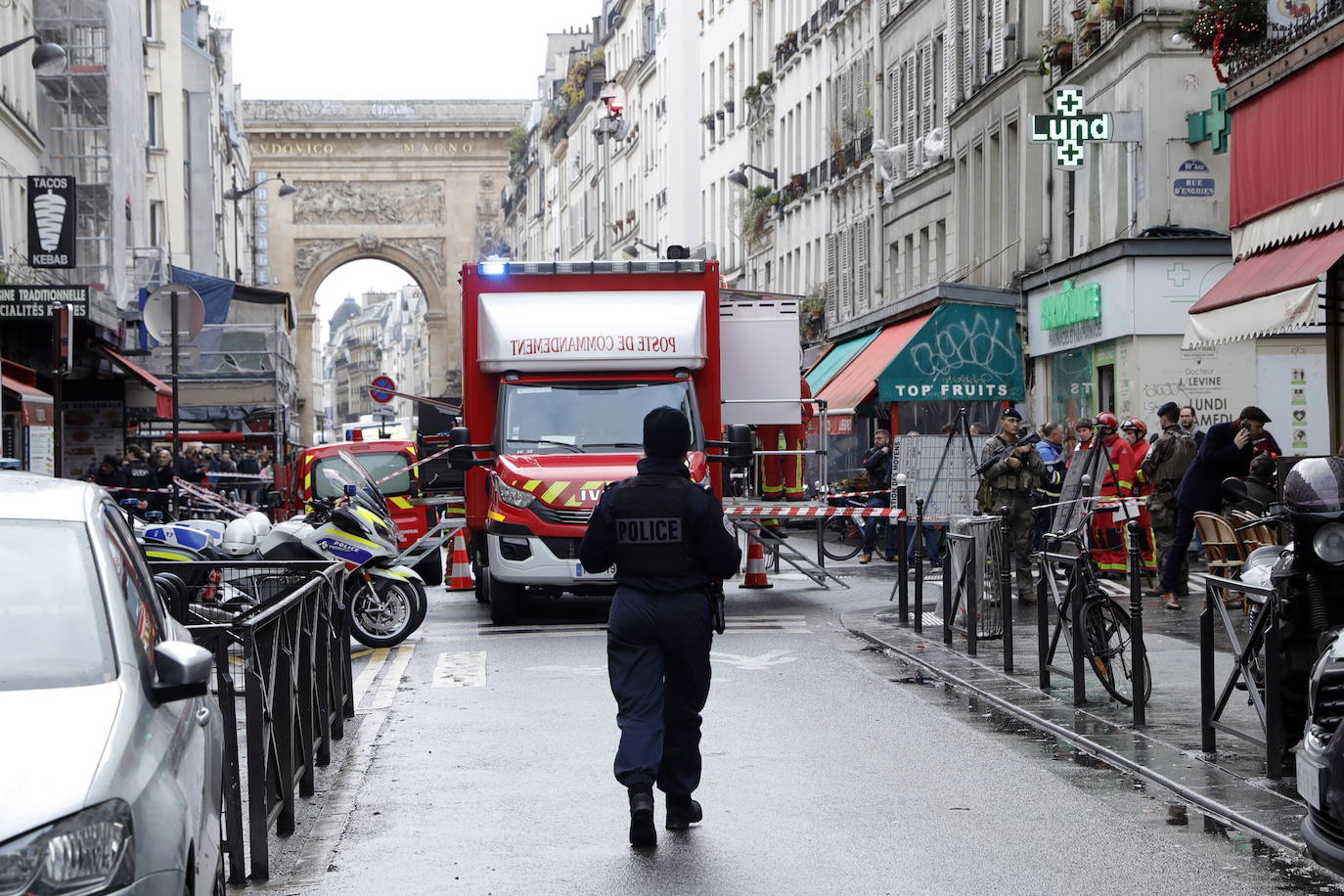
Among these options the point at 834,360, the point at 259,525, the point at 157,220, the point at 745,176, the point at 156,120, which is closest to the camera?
the point at 259,525

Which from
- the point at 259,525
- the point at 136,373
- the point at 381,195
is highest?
the point at 381,195

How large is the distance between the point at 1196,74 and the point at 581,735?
63.2 feet

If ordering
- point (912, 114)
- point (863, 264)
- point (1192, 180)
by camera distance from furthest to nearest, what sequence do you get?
point (863, 264)
point (912, 114)
point (1192, 180)

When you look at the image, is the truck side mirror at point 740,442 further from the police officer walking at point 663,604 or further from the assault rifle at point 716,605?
the police officer walking at point 663,604

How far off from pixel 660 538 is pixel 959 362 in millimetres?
24961

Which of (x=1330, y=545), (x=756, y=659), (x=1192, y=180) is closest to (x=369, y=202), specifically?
(x=1192, y=180)

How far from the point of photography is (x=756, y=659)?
614 inches

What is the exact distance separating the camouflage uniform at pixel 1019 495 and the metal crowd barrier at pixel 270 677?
9052 mm

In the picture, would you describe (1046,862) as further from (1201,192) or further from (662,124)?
(662,124)

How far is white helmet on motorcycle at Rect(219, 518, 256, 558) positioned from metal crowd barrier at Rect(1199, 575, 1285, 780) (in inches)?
362

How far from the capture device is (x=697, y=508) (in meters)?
8.48

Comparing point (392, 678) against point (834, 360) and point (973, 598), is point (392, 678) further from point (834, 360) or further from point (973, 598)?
point (834, 360)

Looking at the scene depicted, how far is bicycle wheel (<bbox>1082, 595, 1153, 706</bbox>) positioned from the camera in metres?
12.0

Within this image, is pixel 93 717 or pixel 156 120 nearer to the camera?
pixel 93 717
